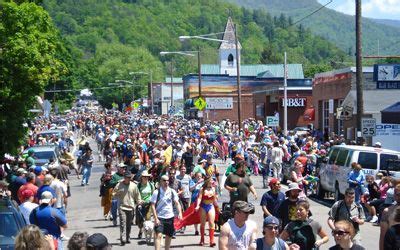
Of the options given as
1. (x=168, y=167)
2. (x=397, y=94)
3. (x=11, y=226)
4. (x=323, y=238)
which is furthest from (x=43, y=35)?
(x=397, y=94)

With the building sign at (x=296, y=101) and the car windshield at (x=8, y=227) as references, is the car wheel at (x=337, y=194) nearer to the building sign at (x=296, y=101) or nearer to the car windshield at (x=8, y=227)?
the car windshield at (x=8, y=227)

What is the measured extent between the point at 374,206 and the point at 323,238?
9.63 metres

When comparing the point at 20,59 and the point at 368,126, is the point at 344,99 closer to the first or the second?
the point at 368,126

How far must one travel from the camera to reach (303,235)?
35.0 ft

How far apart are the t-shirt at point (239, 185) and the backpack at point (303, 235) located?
21.5 feet

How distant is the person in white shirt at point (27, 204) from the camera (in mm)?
15172

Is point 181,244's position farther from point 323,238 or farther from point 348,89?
point 348,89

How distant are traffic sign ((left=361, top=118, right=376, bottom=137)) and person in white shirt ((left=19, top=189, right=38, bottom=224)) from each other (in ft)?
50.6

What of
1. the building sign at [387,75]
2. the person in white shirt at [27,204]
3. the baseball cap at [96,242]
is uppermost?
the building sign at [387,75]

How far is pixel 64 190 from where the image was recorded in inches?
758

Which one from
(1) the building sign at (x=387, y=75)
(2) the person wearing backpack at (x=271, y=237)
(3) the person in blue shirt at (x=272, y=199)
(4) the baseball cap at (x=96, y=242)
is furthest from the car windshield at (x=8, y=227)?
(1) the building sign at (x=387, y=75)

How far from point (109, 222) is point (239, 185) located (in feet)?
19.2

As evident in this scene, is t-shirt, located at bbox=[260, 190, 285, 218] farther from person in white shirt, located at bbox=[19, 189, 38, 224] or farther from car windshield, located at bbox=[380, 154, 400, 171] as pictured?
car windshield, located at bbox=[380, 154, 400, 171]

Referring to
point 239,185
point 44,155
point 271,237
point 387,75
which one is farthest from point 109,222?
point 387,75
